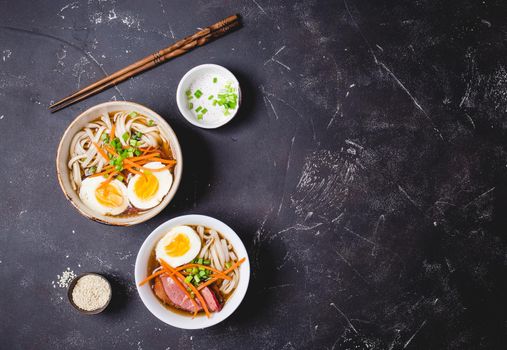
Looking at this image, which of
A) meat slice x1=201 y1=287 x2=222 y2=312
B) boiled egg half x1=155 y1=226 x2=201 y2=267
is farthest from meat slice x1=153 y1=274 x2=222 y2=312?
boiled egg half x1=155 y1=226 x2=201 y2=267

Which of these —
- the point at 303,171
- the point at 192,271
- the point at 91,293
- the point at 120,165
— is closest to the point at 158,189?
the point at 120,165

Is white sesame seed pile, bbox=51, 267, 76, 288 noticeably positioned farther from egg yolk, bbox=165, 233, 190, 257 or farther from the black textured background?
egg yolk, bbox=165, 233, 190, 257

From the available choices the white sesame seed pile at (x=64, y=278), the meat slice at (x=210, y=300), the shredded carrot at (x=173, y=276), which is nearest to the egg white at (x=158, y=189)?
the shredded carrot at (x=173, y=276)

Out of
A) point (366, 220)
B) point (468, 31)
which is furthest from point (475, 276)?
point (468, 31)

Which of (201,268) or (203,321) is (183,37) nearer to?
(201,268)

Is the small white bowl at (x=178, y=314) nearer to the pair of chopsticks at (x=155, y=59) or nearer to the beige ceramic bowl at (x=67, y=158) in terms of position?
the beige ceramic bowl at (x=67, y=158)

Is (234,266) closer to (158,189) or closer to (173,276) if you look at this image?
(173,276)
